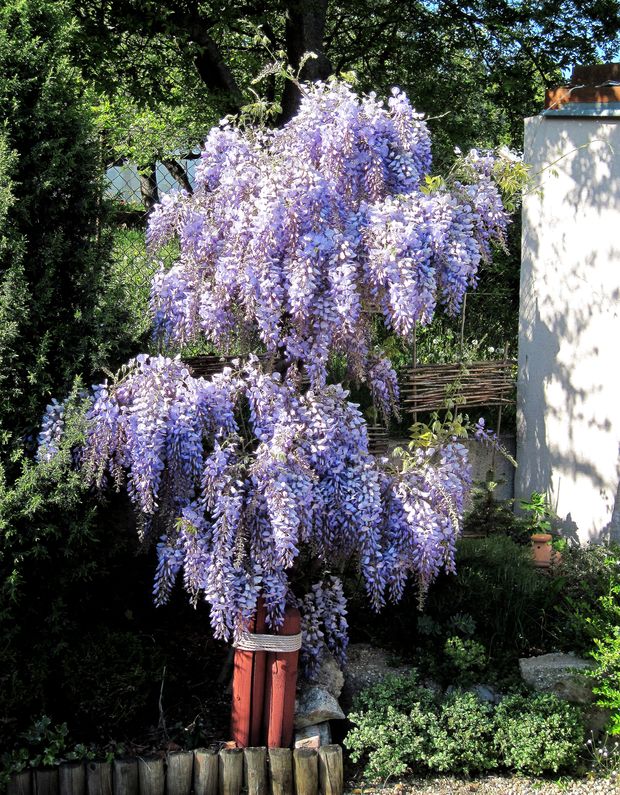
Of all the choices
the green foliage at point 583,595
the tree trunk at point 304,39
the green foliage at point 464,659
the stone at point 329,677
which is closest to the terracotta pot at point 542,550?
the green foliage at point 583,595

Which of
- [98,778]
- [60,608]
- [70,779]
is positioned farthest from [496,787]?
[60,608]

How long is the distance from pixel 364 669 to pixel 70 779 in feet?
4.81

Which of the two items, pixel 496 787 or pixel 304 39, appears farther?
pixel 304 39

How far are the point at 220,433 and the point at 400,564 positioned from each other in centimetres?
99

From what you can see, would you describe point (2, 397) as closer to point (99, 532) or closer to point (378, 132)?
point (99, 532)

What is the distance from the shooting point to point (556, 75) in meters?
11.9

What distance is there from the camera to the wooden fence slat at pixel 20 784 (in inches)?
142

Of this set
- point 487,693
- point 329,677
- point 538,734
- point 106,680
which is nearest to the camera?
point 106,680

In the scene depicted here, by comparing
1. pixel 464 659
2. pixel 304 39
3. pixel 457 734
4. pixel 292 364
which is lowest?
pixel 457 734

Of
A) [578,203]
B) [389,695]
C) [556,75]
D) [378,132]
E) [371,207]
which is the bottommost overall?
[389,695]

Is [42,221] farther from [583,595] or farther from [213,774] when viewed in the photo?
[583,595]

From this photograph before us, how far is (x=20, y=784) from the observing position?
11.9 feet

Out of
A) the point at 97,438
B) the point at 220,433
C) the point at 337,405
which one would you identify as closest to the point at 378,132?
the point at 337,405

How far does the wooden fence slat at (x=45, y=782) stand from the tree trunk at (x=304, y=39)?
24.0 feet
